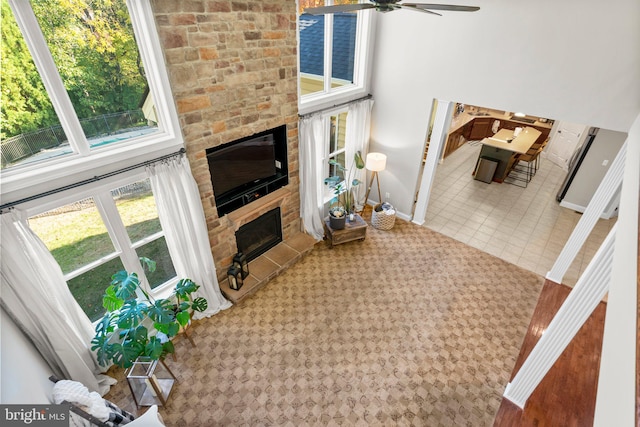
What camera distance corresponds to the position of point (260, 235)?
4.82m

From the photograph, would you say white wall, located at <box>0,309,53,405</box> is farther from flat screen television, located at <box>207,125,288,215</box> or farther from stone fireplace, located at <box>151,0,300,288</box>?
flat screen television, located at <box>207,125,288,215</box>

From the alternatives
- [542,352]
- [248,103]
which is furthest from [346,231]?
[542,352]

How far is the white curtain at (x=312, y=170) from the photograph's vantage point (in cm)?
456

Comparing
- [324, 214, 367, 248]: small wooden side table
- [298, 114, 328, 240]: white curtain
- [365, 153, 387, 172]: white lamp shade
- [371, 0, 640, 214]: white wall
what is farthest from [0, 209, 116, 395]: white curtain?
[371, 0, 640, 214]: white wall

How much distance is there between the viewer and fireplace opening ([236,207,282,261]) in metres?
4.55

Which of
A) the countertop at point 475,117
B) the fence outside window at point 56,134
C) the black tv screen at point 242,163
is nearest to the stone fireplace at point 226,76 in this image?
the black tv screen at point 242,163

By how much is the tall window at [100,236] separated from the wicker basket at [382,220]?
3620 mm

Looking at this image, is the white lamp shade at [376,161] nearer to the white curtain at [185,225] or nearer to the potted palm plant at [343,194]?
the potted palm plant at [343,194]

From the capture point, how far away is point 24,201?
95.5 inches

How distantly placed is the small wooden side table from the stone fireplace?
4.54 feet

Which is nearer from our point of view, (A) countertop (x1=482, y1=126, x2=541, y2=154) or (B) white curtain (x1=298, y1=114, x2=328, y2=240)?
(B) white curtain (x1=298, y1=114, x2=328, y2=240)

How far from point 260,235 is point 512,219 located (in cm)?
491

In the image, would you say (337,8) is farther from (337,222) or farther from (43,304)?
(337,222)

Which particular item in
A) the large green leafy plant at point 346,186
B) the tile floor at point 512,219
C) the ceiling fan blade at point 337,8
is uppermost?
the ceiling fan blade at point 337,8
